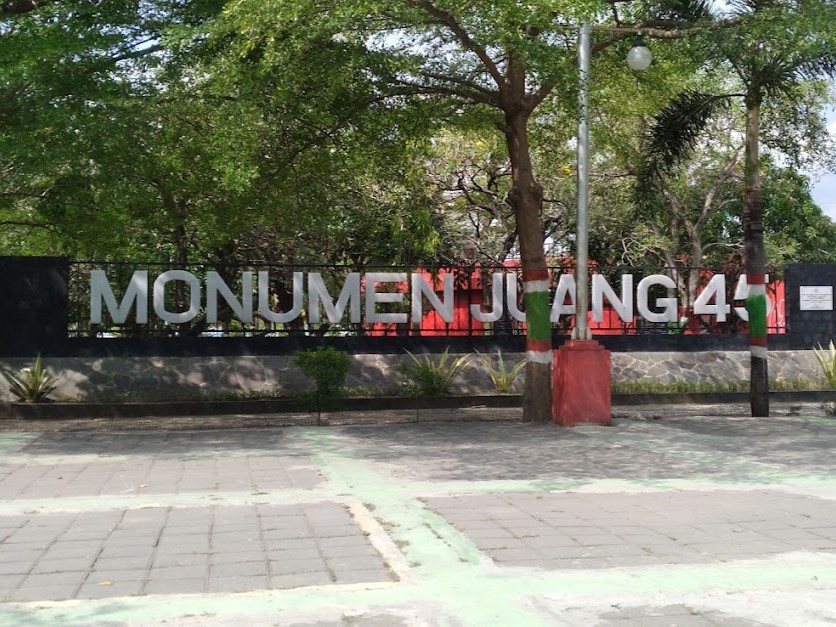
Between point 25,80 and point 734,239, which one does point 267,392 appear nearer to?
point 25,80

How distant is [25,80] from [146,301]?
4848 millimetres

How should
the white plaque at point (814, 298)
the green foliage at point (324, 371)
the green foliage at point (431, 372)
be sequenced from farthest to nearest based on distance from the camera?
the white plaque at point (814, 298) → the green foliage at point (431, 372) → the green foliage at point (324, 371)

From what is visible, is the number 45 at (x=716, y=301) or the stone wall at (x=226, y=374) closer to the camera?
the stone wall at (x=226, y=374)

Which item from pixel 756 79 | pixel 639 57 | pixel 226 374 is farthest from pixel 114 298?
pixel 756 79

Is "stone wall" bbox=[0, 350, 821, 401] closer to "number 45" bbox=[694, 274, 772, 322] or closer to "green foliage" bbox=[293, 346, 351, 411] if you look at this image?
"number 45" bbox=[694, 274, 772, 322]

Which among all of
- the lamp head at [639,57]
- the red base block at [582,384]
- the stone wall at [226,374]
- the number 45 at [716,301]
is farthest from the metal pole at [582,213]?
the number 45 at [716,301]

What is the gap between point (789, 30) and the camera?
10.3 meters

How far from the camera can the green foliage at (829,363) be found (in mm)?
16406

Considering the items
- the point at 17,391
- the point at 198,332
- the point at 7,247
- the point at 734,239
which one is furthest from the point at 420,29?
the point at 734,239

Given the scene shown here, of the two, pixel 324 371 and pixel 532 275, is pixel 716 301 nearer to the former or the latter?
pixel 532 275

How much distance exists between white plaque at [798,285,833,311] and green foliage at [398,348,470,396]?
7088mm

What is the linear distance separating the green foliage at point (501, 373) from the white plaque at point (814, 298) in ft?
20.0

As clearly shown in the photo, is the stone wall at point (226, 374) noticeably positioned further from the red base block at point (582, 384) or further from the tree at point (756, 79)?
the red base block at point (582, 384)

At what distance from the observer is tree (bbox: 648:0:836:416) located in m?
10.3
